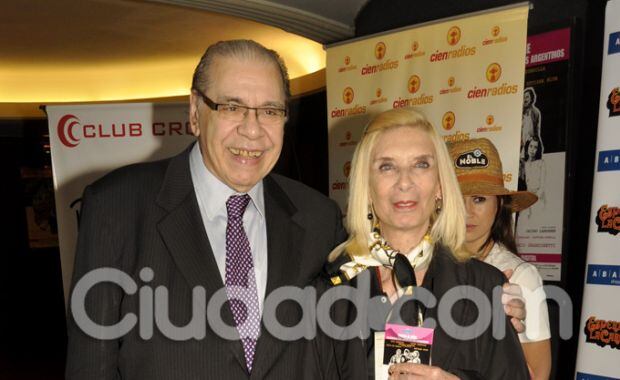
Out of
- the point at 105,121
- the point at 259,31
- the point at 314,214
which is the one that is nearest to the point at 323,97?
the point at 259,31

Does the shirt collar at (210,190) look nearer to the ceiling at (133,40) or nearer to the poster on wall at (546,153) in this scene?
the poster on wall at (546,153)

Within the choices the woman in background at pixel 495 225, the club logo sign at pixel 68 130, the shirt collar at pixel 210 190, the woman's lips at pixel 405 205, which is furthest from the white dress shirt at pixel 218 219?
the club logo sign at pixel 68 130

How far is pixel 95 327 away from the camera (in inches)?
69.4

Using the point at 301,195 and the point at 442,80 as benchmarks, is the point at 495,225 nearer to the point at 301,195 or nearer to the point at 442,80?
the point at 301,195

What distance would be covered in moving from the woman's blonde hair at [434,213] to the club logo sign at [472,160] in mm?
698

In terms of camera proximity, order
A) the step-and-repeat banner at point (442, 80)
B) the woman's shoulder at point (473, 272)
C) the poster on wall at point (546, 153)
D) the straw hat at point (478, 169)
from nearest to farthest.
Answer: the woman's shoulder at point (473, 272)
the straw hat at point (478, 169)
the step-and-repeat banner at point (442, 80)
the poster on wall at point (546, 153)

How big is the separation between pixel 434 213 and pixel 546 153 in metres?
2.33

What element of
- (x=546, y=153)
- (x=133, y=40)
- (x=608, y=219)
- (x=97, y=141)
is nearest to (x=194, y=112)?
(x=608, y=219)

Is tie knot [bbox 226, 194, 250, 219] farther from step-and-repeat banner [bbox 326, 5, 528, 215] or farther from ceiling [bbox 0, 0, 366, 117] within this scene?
ceiling [bbox 0, 0, 366, 117]

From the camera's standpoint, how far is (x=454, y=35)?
4289 mm

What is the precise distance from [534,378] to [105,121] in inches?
148

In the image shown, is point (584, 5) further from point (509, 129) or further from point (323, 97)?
point (323, 97)

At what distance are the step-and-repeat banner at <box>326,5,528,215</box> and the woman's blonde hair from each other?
188 centimetres

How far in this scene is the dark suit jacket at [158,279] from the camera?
1778 mm
